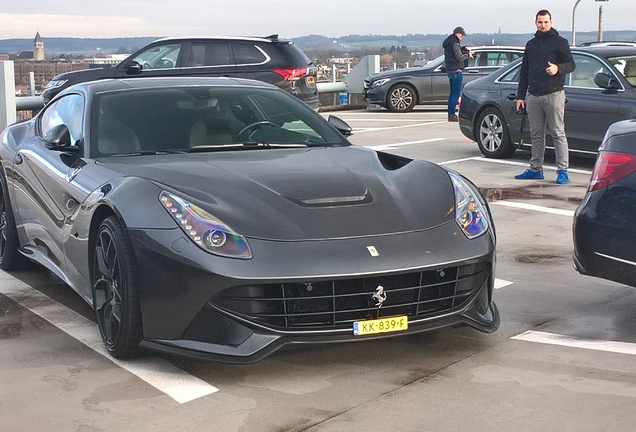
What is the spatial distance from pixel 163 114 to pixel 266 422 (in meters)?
2.40

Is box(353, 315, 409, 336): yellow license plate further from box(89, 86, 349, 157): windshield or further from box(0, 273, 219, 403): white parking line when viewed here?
box(89, 86, 349, 157): windshield

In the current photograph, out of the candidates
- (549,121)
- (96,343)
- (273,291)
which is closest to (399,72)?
(549,121)

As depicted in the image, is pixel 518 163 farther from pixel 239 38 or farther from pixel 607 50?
pixel 239 38

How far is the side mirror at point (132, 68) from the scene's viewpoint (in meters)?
16.7

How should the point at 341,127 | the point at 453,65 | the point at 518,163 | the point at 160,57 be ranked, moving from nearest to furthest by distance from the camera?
the point at 341,127 → the point at 518,163 → the point at 160,57 → the point at 453,65

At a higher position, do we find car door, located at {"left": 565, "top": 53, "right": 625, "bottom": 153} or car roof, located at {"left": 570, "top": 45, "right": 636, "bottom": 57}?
car roof, located at {"left": 570, "top": 45, "right": 636, "bottom": 57}

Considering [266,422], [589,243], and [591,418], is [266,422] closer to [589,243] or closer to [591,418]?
[591,418]

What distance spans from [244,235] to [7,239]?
295 centimetres

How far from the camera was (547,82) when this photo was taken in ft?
36.0

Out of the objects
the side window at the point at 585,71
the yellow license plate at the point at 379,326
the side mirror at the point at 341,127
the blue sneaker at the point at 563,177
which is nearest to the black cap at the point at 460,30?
the side window at the point at 585,71

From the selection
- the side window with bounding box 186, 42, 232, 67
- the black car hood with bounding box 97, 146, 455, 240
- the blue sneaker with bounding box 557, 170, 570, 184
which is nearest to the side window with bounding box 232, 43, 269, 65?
the side window with bounding box 186, 42, 232, 67

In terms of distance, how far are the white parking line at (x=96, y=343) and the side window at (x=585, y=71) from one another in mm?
7676

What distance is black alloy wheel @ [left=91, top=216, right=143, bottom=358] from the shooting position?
186 inches

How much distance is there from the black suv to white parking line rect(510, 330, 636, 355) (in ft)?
36.6
